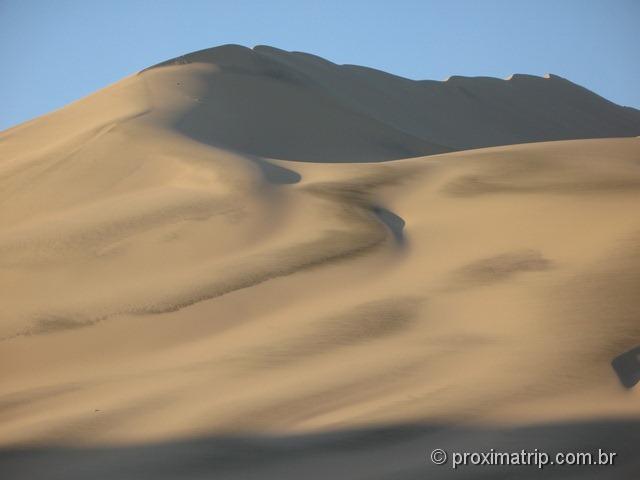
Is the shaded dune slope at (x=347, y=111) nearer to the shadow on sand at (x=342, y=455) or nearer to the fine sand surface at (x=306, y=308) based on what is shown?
the fine sand surface at (x=306, y=308)

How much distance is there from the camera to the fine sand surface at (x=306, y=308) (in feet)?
18.2

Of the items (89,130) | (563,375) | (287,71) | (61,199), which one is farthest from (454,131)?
(563,375)

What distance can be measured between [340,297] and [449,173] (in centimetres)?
449

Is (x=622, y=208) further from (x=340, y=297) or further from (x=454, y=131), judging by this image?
(x=454, y=131)

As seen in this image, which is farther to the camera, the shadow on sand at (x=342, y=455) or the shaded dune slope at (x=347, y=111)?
the shaded dune slope at (x=347, y=111)

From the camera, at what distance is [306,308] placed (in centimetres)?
803

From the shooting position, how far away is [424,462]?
514 centimetres

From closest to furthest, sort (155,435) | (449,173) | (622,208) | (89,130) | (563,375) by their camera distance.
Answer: (155,435), (563,375), (622,208), (449,173), (89,130)
